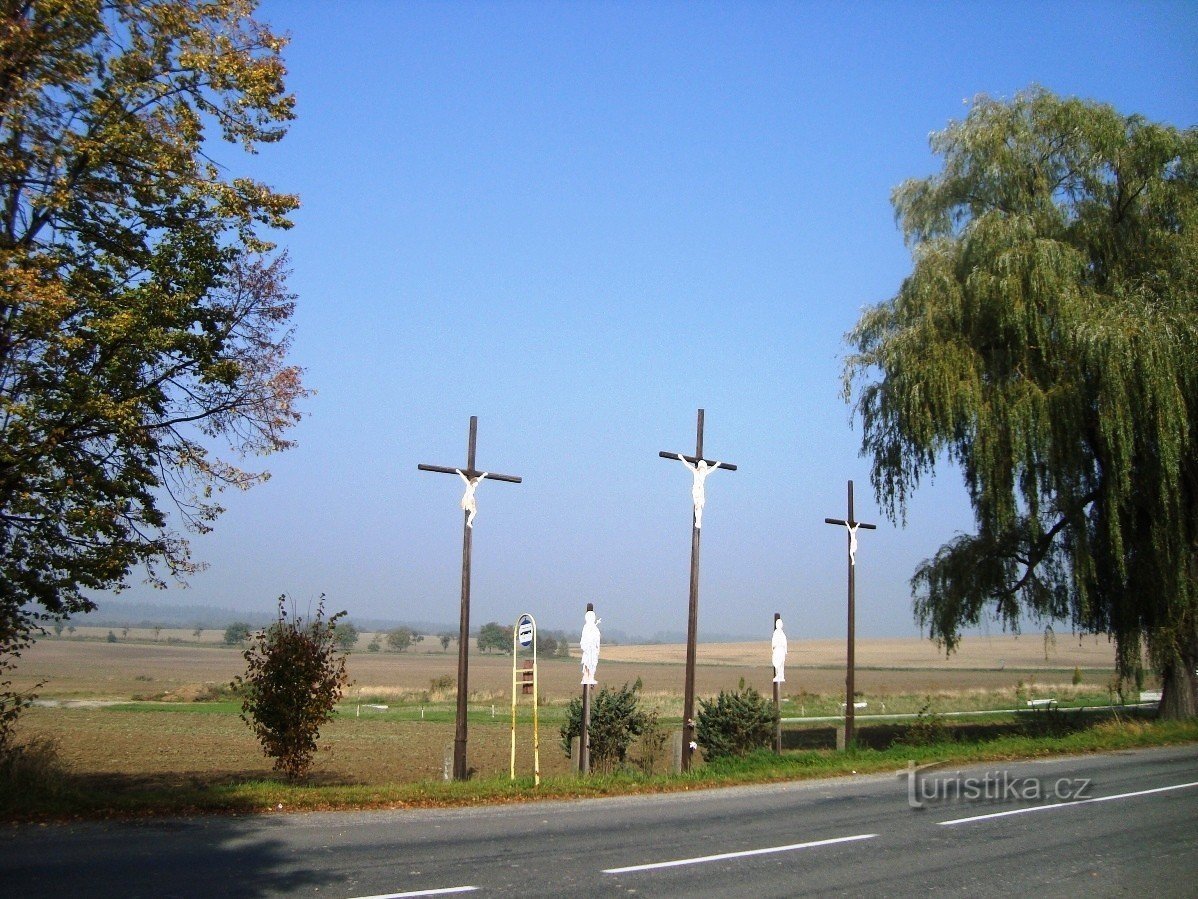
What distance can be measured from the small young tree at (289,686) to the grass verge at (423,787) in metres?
0.74

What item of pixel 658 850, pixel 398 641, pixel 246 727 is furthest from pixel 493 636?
pixel 658 850

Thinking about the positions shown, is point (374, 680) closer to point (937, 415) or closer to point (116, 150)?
point (937, 415)

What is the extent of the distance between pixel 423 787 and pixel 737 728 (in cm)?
761

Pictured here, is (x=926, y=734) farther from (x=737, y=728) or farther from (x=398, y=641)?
(x=398, y=641)

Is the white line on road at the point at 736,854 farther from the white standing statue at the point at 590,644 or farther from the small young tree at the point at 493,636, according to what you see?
the small young tree at the point at 493,636

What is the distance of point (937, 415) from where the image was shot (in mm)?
22609

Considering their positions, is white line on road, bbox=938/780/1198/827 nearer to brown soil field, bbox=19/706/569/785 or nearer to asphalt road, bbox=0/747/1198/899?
asphalt road, bbox=0/747/1198/899

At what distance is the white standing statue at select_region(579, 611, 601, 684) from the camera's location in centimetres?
1744

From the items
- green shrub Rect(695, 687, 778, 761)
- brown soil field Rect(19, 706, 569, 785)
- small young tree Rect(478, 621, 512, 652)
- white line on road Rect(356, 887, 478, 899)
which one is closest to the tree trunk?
green shrub Rect(695, 687, 778, 761)

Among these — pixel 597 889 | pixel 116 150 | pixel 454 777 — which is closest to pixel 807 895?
pixel 597 889

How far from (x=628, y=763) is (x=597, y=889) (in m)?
11.5
